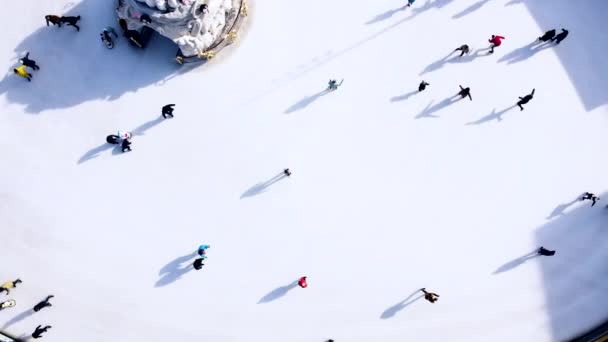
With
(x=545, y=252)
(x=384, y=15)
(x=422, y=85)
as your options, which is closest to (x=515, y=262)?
(x=545, y=252)

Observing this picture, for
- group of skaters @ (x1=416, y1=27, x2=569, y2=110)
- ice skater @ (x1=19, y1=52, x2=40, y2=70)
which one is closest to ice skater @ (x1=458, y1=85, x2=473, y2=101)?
group of skaters @ (x1=416, y1=27, x2=569, y2=110)

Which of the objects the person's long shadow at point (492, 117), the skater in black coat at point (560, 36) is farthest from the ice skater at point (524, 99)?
the skater in black coat at point (560, 36)

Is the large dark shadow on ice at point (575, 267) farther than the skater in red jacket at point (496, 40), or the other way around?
the skater in red jacket at point (496, 40)

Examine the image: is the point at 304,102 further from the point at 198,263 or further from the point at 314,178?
the point at 198,263

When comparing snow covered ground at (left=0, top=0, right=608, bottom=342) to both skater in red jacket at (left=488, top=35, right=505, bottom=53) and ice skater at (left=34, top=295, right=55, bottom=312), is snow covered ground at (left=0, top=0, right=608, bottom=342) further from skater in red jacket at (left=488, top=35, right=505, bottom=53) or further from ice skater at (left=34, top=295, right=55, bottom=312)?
skater in red jacket at (left=488, top=35, right=505, bottom=53)

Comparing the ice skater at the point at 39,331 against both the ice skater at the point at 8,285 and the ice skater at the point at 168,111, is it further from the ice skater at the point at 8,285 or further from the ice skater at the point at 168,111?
A: the ice skater at the point at 168,111

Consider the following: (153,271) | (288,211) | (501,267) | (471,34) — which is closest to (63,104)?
(153,271)

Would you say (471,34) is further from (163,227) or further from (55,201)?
(55,201)
